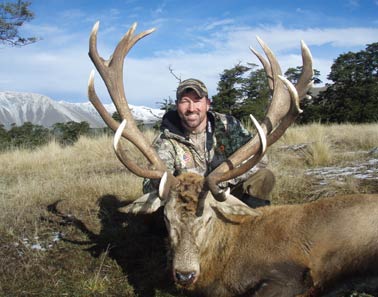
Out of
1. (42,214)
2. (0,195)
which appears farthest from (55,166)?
(42,214)

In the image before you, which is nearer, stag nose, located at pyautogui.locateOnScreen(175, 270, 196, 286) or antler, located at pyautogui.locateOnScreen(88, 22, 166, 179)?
stag nose, located at pyautogui.locateOnScreen(175, 270, 196, 286)

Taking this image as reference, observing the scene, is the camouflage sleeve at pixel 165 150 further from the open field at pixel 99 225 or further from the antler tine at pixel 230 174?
the antler tine at pixel 230 174

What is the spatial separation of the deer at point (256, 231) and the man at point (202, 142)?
937 millimetres

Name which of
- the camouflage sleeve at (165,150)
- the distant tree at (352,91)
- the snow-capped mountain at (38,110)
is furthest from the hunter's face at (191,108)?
the snow-capped mountain at (38,110)

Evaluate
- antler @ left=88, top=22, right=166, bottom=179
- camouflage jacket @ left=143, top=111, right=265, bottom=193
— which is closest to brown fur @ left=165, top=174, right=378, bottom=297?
antler @ left=88, top=22, right=166, bottom=179

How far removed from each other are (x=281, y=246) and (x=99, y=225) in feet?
9.50

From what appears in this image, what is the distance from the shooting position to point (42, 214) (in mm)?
5887

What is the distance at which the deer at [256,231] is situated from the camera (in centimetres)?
338

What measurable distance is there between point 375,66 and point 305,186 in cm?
2247

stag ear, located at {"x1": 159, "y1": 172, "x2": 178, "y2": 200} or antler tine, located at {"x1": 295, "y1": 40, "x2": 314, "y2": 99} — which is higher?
antler tine, located at {"x1": 295, "y1": 40, "x2": 314, "y2": 99}

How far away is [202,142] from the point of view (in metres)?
5.27

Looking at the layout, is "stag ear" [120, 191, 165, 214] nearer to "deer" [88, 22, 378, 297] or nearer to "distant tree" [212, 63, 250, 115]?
"deer" [88, 22, 378, 297]

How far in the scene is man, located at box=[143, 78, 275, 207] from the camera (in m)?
4.98

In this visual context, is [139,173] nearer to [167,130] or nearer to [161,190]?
[161,190]
